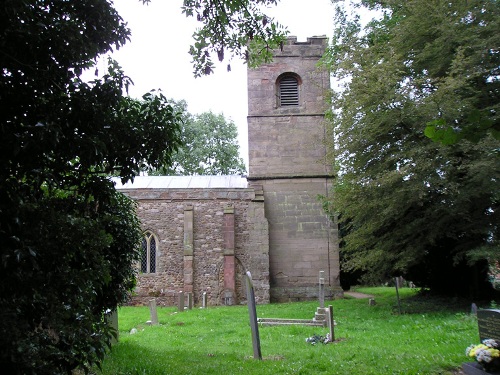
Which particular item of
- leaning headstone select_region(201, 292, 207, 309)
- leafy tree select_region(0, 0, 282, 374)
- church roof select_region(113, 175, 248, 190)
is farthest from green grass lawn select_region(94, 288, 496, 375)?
church roof select_region(113, 175, 248, 190)

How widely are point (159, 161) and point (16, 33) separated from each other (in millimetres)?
1633

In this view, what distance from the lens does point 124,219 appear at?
793 cm

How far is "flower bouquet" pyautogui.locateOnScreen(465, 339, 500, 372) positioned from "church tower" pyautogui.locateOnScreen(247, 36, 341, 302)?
44.6ft

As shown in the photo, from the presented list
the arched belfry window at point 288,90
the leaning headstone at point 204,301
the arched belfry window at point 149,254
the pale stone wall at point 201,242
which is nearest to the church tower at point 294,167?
the arched belfry window at point 288,90

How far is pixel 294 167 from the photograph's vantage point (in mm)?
20875

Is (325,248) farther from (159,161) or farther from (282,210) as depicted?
(159,161)

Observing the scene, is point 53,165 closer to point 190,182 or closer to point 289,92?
point 289,92

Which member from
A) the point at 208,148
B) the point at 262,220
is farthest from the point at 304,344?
the point at 208,148

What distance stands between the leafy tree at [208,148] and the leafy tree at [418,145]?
73.4 feet

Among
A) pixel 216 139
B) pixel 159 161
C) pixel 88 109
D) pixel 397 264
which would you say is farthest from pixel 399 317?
pixel 216 139

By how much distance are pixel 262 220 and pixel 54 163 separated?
1635 cm

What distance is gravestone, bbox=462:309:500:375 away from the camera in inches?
235

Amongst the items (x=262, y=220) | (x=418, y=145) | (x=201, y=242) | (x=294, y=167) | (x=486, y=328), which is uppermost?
(x=294, y=167)

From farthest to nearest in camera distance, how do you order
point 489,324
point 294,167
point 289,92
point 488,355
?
point 289,92 → point 294,167 → point 489,324 → point 488,355
